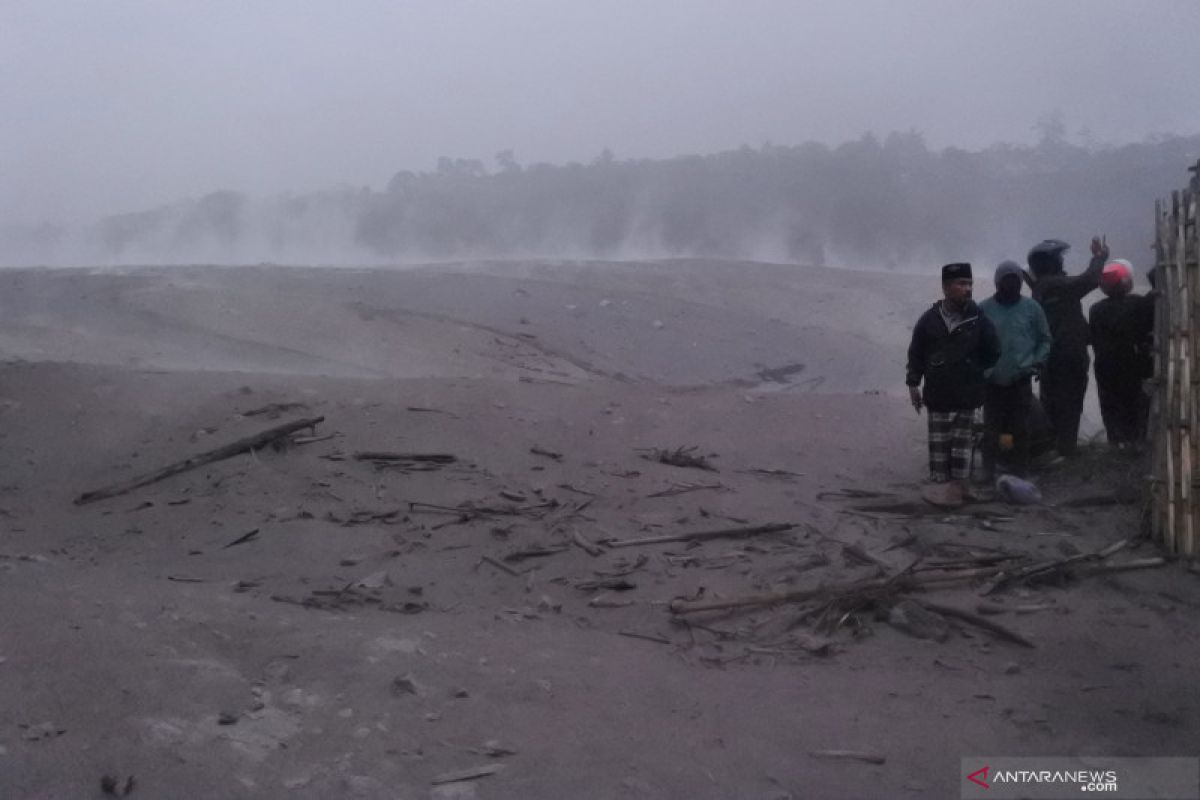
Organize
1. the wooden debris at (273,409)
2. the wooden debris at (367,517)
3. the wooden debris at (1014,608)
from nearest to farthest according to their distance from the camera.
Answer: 1. the wooden debris at (1014,608)
2. the wooden debris at (367,517)
3. the wooden debris at (273,409)

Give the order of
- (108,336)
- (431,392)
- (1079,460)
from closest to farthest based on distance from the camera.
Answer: (1079,460) → (431,392) → (108,336)

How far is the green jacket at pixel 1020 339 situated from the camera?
736 centimetres

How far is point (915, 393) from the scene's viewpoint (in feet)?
23.7

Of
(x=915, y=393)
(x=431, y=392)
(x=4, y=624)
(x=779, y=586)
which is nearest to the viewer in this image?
(x=4, y=624)

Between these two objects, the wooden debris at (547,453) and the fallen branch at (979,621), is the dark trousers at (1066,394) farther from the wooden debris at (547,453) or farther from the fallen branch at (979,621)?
the wooden debris at (547,453)

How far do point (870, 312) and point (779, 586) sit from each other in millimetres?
15756

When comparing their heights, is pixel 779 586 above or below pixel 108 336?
below

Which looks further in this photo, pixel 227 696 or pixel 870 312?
pixel 870 312

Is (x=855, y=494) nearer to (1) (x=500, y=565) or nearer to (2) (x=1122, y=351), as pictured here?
(2) (x=1122, y=351)

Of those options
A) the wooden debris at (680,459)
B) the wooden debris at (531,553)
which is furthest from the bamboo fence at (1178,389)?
the wooden debris at (531,553)

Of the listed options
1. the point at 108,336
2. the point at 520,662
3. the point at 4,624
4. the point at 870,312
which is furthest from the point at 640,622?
the point at 870,312

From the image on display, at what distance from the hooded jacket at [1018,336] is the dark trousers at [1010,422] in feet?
0.34

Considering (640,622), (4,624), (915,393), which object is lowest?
(640,622)

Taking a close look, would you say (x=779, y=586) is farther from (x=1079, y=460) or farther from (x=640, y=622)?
(x=1079, y=460)
